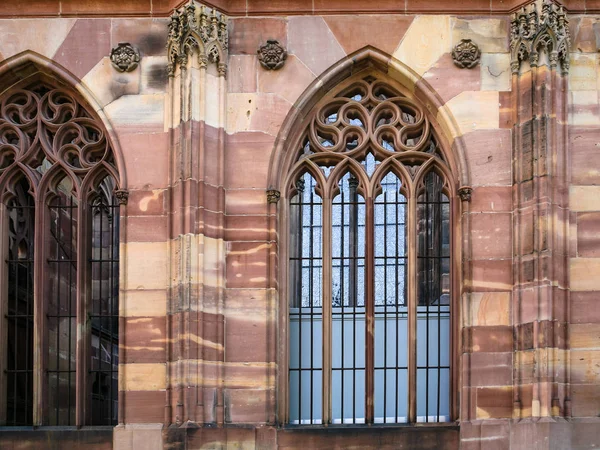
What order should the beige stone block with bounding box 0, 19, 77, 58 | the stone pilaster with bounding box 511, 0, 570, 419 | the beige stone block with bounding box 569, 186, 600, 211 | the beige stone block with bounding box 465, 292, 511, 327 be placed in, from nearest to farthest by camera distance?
1. the stone pilaster with bounding box 511, 0, 570, 419
2. the beige stone block with bounding box 465, 292, 511, 327
3. the beige stone block with bounding box 569, 186, 600, 211
4. the beige stone block with bounding box 0, 19, 77, 58

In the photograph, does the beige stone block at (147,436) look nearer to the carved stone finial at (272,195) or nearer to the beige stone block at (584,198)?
the carved stone finial at (272,195)

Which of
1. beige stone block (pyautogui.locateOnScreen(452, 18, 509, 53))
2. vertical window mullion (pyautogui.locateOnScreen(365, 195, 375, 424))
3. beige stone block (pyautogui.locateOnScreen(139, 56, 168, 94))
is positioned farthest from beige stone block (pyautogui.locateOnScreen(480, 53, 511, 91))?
beige stone block (pyautogui.locateOnScreen(139, 56, 168, 94))

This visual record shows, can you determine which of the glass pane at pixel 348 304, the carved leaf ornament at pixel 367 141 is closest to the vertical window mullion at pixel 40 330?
the carved leaf ornament at pixel 367 141

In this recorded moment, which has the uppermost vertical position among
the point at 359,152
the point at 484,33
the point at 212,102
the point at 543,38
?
the point at 484,33

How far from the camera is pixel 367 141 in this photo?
23.8 meters

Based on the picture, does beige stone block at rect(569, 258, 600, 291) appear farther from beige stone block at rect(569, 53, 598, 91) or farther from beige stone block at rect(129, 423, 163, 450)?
beige stone block at rect(129, 423, 163, 450)

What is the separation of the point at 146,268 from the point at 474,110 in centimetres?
510

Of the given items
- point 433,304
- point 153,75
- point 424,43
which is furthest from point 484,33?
point 153,75

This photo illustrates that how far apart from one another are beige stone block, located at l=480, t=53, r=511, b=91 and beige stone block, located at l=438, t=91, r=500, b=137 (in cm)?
12

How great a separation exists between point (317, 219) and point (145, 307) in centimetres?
281

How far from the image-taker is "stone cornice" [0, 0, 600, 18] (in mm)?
23703

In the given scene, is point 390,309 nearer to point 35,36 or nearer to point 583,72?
point 583,72

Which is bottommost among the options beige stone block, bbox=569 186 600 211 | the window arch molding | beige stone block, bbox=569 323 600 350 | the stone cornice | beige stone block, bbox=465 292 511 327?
beige stone block, bbox=569 323 600 350

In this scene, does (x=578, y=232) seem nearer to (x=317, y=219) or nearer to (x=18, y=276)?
(x=317, y=219)
